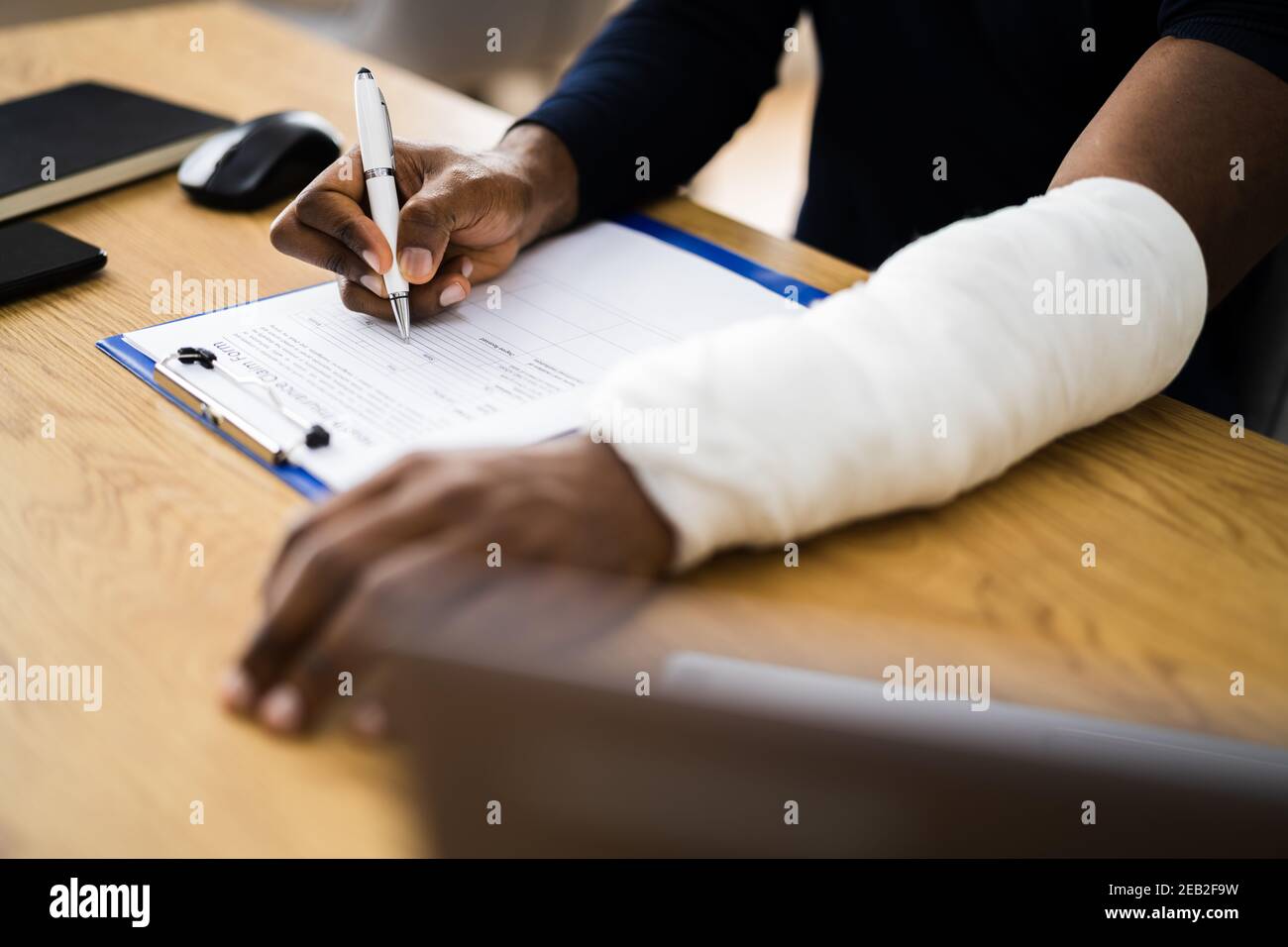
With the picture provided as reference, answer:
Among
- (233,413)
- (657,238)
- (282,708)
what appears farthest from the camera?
(657,238)

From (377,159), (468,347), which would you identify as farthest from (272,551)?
(377,159)

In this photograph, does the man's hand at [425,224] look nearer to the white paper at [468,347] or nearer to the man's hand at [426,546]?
the white paper at [468,347]

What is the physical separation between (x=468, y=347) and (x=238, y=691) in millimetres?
306

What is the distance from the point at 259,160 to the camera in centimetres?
88

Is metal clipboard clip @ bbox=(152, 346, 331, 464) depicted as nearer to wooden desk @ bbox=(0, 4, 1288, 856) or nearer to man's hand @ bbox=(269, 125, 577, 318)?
wooden desk @ bbox=(0, 4, 1288, 856)

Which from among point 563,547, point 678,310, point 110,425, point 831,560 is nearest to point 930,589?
point 831,560

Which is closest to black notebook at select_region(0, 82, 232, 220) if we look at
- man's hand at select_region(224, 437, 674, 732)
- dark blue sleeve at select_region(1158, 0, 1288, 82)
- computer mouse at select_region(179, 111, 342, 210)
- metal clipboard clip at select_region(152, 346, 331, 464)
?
computer mouse at select_region(179, 111, 342, 210)

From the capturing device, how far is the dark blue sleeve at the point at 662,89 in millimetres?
876

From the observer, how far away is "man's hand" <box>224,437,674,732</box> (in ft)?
1.35

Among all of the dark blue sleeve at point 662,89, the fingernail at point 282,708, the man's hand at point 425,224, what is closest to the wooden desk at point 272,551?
the fingernail at point 282,708

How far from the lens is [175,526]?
0.51 metres

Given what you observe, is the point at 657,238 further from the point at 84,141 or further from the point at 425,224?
the point at 84,141

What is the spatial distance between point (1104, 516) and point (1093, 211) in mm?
171
